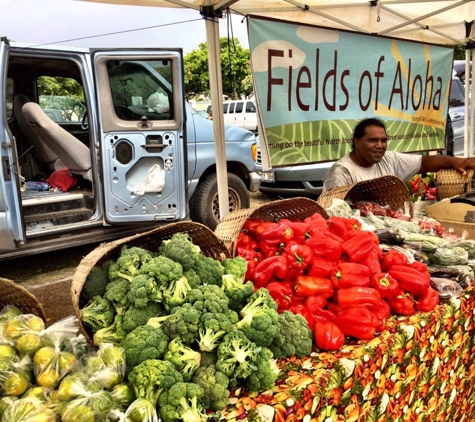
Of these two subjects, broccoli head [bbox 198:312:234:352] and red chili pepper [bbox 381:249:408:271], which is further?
red chili pepper [bbox 381:249:408:271]

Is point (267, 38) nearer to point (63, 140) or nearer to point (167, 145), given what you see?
point (167, 145)

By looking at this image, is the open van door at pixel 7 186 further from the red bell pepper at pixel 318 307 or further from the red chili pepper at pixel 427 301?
the red chili pepper at pixel 427 301

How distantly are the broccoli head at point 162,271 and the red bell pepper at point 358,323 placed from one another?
0.76m

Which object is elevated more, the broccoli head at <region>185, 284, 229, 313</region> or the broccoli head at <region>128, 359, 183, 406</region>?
the broccoli head at <region>185, 284, 229, 313</region>

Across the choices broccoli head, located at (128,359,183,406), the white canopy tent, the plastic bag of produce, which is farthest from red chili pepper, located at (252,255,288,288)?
the white canopy tent

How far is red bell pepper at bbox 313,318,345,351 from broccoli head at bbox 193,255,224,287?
46 centimetres

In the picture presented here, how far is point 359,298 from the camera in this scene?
184 cm

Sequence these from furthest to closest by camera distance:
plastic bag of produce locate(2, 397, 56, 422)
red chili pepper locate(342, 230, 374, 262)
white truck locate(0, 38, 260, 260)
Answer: white truck locate(0, 38, 260, 260), red chili pepper locate(342, 230, 374, 262), plastic bag of produce locate(2, 397, 56, 422)

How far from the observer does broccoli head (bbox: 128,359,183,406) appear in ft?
4.11

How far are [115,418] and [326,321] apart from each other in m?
1.00

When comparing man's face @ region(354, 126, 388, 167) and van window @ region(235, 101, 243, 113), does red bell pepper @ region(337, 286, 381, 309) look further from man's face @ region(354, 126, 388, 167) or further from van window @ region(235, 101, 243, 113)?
van window @ region(235, 101, 243, 113)

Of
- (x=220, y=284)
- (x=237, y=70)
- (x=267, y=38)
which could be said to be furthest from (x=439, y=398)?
(x=237, y=70)

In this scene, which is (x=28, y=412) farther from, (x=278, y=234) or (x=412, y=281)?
(x=412, y=281)

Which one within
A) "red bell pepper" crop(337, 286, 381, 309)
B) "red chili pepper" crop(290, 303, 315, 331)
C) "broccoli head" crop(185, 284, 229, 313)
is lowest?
"red chili pepper" crop(290, 303, 315, 331)
